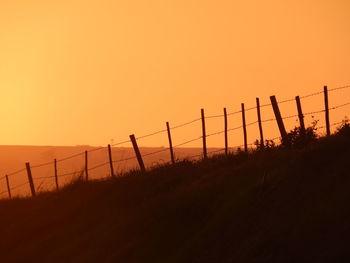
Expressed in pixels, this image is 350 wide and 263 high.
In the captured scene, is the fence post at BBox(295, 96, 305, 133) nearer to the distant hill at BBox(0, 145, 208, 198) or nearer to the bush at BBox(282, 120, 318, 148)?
the bush at BBox(282, 120, 318, 148)

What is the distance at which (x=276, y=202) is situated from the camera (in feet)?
59.4

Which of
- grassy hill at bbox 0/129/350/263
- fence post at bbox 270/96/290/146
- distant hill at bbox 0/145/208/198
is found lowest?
distant hill at bbox 0/145/208/198

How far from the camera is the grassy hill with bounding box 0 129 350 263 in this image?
16.2 meters

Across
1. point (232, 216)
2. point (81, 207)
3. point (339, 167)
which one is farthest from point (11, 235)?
point (339, 167)

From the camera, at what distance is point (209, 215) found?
1966 cm

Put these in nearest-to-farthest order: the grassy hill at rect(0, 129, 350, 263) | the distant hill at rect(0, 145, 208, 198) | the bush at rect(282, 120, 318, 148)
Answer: the grassy hill at rect(0, 129, 350, 263) < the bush at rect(282, 120, 318, 148) < the distant hill at rect(0, 145, 208, 198)

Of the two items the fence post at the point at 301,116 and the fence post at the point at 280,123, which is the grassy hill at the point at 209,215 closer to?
the fence post at the point at 280,123

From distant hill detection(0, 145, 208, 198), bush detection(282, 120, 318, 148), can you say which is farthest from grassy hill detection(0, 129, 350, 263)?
distant hill detection(0, 145, 208, 198)

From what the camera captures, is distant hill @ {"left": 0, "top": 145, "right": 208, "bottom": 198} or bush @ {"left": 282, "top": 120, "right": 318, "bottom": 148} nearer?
bush @ {"left": 282, "top": 120, "right": 318, "bottom": 148}

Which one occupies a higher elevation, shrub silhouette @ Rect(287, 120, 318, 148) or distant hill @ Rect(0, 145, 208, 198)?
shrub silhouette @ Rect(287, 120, 318, 148)

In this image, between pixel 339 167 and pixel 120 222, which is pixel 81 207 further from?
pixel 339 167

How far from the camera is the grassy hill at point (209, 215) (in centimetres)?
1622

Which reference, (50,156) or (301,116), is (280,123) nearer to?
(301,116)

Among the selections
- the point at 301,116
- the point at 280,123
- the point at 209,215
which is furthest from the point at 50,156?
the point at 209,215
